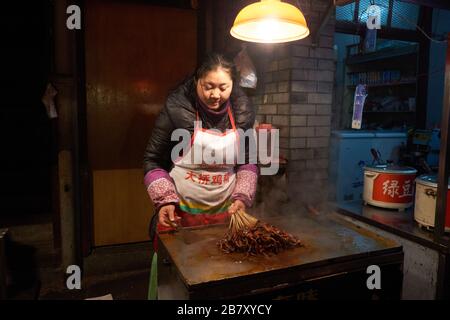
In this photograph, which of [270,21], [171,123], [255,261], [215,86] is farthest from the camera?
[171,123]

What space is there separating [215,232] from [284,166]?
1.46 meters

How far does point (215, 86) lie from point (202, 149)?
549 millimetres

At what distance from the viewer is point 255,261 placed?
6.41 feet

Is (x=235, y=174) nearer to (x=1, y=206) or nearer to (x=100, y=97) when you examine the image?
(x=100, y=97)

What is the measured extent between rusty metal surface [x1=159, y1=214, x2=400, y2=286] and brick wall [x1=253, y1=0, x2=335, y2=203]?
1169mm

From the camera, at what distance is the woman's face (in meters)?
2.60

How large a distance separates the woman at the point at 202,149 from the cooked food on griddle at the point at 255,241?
13.7 inches

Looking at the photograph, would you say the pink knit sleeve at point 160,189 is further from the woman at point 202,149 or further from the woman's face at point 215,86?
the woman's face at point 215,86

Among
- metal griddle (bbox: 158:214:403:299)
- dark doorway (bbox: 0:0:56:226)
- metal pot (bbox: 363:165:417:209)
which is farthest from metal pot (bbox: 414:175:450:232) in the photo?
dark doorway (bbox: 0:0:56:226)

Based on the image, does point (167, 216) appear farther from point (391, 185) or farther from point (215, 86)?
point (391, 185)

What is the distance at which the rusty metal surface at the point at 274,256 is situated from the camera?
1827 mm

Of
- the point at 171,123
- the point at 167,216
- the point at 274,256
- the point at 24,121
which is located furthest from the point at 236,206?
the point at 24,121

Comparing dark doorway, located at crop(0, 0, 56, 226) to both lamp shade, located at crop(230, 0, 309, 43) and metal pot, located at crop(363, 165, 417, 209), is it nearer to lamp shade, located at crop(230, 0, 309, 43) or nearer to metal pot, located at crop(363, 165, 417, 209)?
lamp shade, located at crop(230, 0, 309, 43)

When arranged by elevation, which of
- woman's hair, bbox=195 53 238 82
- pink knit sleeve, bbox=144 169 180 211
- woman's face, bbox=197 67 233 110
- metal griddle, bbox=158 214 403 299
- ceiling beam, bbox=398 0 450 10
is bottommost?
metal griddle, bbox=158 214 403 299
